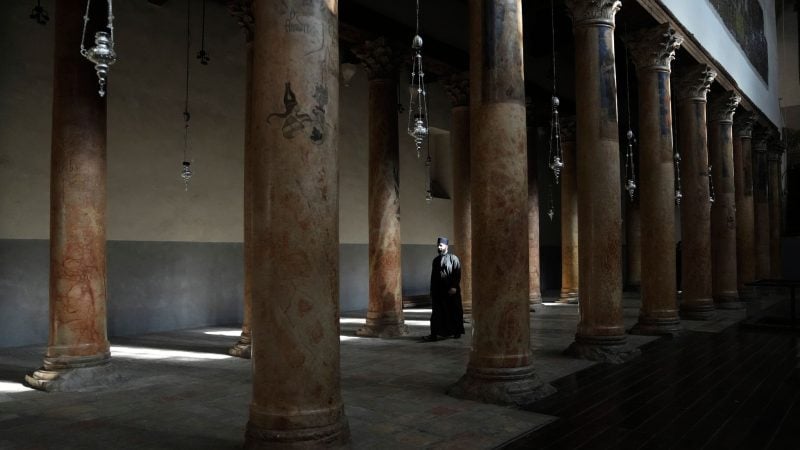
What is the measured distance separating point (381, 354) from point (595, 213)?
3.59 m

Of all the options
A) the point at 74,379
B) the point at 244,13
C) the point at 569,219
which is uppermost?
the point at 244,13

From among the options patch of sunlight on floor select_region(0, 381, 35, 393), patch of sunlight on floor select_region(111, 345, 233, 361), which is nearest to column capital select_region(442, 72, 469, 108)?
patch of sunlight on floor select_region(111, 345, 233, 361)

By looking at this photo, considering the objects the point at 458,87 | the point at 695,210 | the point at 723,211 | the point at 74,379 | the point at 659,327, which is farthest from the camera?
the point at 723,211

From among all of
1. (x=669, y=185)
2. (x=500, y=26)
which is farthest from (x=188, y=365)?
(x=669, y=185)

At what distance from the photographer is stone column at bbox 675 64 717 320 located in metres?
12.3

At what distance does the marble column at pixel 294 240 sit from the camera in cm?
403

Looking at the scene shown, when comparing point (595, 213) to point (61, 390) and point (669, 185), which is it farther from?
point (61, 390)

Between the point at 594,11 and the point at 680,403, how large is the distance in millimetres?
5417

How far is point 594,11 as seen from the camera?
27.9 feet

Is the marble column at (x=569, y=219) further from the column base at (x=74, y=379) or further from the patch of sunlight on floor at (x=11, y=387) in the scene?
the patch of sunlight on floor at (x=11, y=387)

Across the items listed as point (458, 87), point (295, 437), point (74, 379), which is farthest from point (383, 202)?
point (295, 437)

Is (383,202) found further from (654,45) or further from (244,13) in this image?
(654,45)

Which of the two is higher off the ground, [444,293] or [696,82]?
[696,82]

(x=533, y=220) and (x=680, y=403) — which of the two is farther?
(x=533, y=220)
